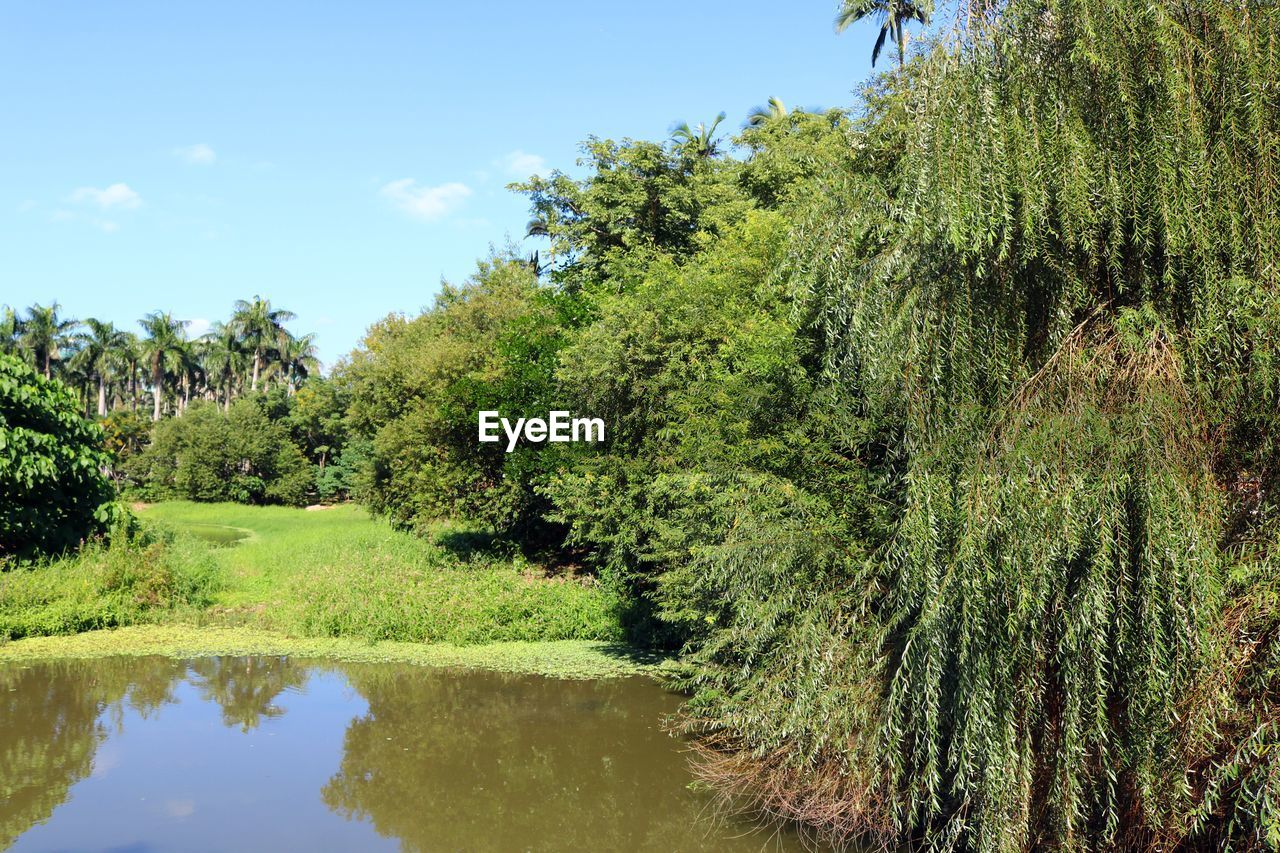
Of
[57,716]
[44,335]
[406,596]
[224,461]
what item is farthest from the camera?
[44,335]

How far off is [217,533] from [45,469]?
65.4 ft

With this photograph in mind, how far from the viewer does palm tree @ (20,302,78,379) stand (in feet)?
208

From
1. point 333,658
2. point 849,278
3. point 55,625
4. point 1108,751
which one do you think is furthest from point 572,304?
point 1108,751

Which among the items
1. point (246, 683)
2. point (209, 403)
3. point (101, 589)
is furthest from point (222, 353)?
point (246, 683)

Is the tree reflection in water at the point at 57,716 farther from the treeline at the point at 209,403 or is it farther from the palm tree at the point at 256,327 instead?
the palm tree at the point at 256,327

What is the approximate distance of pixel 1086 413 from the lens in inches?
259

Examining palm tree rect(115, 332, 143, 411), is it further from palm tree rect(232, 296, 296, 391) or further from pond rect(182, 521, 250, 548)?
pond rect(182, 521, 250, 548)

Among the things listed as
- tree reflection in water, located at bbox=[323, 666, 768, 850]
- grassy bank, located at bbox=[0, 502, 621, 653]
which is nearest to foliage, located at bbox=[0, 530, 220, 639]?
grassy bank, located at bbox=[0, 502, 621, 653]

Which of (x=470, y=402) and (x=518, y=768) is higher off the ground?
(x=470, y=402)

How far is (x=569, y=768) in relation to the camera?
1188 cm

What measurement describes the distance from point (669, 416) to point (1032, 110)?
9.64 meters

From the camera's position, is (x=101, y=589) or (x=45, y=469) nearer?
(x=45, y=469)

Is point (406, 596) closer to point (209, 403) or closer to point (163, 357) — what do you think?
point (209, 403)

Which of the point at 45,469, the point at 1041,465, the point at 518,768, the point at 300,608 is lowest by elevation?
the point at 518,768
